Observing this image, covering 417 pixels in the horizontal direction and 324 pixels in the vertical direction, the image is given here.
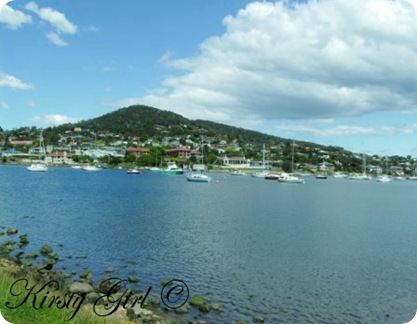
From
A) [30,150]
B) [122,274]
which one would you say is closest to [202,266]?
[122,274]

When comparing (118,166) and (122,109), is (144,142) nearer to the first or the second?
(122,109)

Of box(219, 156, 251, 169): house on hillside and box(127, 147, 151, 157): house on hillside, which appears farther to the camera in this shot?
box(219, 156, 251, 169): house on hillside

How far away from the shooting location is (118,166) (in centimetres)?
14288

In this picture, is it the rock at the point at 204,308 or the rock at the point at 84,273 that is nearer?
the rock at the point at 204,308

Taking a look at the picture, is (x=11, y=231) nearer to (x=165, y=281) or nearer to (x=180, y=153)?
(x=165, y=281)

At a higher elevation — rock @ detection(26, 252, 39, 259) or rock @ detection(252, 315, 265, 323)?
rock @ detection(26, 252, 39, 259)

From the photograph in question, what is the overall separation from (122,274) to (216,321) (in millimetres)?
5363

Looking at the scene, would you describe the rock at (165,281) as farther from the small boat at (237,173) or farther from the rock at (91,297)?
the small boat at (237,173)

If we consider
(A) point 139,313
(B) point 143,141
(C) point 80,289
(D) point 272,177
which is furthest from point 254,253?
(B) point 143,141

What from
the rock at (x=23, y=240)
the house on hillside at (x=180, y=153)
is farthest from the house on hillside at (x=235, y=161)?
the rock at (x=23, y=240)

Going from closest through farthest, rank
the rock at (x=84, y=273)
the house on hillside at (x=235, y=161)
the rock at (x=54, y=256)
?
the rock at (x=84, y=273) < the rock at (x=54, y=256) < the house on hillside at (x=235, y=161)

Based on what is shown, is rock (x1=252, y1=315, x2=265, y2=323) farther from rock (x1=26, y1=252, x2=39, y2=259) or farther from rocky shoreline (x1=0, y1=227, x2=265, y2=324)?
rock (x1=26, y1=252, x2=39, y2=259)

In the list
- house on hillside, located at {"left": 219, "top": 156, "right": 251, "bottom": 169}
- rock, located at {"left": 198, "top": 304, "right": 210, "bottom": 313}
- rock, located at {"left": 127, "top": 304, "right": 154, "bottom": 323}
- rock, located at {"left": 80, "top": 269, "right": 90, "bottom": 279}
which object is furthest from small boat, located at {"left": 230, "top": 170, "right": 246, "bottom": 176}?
rock, located at {"left": 127, "top": 304, "right": 154, "bottom": 323}

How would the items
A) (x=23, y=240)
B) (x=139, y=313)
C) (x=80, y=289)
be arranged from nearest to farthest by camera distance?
(x=139, y=313) < (x=80, y=289) < (x=23, y=240)
